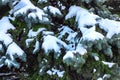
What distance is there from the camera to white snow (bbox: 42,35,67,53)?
3754mm

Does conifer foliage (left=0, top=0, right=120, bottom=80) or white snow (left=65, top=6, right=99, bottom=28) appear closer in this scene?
conifer foliage (left=0, top=0, right=120, bottom=80)

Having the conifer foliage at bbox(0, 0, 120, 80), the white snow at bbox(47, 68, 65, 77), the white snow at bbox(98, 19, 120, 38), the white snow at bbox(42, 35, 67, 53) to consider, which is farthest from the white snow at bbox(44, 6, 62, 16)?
the white snow at bbox(47, 68, 65, 77)

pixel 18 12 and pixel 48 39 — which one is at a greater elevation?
pixel 18 12

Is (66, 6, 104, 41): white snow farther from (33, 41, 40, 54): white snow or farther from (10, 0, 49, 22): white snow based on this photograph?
(33, 41, 40, 54): white snow

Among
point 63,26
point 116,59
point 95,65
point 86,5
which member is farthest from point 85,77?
point 86,5

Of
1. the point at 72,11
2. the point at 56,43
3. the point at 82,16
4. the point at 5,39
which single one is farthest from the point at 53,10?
the point at 5,39

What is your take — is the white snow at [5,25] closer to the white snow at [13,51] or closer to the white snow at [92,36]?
the white snow at [13,51]

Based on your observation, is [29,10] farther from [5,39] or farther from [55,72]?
[55,72]

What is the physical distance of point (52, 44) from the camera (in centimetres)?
377

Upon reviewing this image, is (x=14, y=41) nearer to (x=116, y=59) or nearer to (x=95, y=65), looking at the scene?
(x=95, y=65)

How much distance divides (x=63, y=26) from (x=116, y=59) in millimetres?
845

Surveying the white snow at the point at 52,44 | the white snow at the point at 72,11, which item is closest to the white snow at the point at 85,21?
the white snow at the point at 72,11

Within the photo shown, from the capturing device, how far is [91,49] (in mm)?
3752

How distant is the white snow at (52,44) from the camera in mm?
3754
